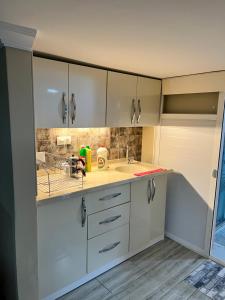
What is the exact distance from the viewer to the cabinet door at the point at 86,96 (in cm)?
187

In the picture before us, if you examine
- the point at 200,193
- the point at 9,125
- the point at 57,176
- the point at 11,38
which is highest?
the point at 11,38

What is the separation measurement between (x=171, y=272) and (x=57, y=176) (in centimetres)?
144

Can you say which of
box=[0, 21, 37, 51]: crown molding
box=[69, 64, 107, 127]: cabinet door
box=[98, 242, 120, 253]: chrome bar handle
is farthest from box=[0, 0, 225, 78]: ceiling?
box=[98, 242, 120, 253]: chrome bar handle

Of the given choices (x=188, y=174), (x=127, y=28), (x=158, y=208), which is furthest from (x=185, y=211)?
(x=127, y=28)

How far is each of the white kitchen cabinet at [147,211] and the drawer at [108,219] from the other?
10 cm

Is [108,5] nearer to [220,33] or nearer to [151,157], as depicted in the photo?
[220,33]

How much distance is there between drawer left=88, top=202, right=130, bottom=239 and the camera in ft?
6.16

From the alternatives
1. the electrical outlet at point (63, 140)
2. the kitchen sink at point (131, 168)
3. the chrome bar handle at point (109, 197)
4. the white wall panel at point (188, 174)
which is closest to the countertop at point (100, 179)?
the kitchen sink at point (131, 168)

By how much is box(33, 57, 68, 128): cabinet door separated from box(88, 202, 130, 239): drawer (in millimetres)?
848

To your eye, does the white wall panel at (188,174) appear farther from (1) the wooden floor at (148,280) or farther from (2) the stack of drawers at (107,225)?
(2) the stack of drawers at (107,225)

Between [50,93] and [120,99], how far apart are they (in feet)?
2.50

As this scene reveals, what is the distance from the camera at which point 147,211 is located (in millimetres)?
2365

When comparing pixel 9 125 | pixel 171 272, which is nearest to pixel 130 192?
pixel 171 272

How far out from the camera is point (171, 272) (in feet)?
6.95
